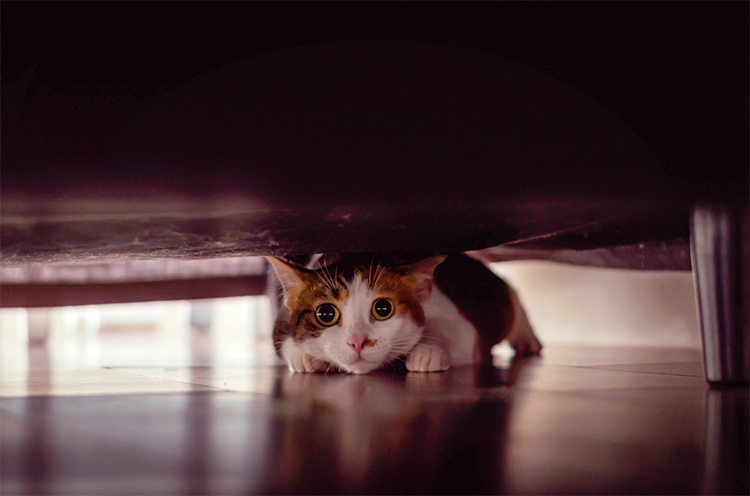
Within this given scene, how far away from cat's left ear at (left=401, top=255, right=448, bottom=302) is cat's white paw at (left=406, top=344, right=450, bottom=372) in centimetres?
14

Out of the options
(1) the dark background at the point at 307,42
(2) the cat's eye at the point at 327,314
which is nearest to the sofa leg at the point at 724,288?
(1) the dark background at the point at 307,42

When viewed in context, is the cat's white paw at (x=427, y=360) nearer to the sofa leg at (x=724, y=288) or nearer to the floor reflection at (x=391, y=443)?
the floor reflection at (x=391, y=443)

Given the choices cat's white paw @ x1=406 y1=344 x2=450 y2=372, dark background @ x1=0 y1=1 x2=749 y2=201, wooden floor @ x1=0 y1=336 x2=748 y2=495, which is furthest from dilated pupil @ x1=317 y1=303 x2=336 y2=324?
dark background @ x1=0 y1=1 x2=749 y2=201

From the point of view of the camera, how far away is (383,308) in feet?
3.91

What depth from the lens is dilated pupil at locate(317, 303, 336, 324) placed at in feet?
3.91

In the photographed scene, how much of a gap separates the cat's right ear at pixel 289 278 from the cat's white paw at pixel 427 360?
258 millimetres

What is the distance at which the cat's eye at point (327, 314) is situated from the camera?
3.90 feet

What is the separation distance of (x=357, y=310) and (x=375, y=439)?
2.23 feet

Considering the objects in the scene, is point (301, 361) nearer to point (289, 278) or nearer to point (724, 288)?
point (289, 278)

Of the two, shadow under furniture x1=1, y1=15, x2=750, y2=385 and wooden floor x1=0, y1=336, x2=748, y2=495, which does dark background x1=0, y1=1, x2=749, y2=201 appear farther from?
wooden floor x1=0, y1=336, x2=748, y2=495

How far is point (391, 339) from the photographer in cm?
117

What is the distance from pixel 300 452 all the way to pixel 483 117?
417 mm

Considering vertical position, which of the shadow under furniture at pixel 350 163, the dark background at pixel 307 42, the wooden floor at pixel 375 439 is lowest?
the wooden floor at pixel 375 439

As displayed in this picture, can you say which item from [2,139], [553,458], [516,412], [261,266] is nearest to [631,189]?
[516,412]
